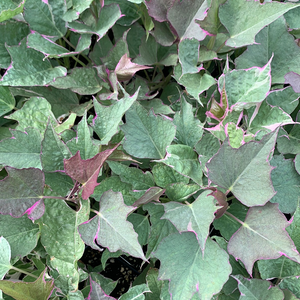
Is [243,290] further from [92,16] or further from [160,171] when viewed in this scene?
[92,16]

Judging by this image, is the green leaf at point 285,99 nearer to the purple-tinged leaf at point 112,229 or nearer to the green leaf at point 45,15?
the purple-tinged leaf at point 112,229

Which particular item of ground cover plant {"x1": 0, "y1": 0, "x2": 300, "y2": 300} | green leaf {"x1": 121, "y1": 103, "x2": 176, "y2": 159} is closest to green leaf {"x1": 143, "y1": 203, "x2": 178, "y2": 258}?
ground cover plant {"x1": 0, "y1": 0, "x2": 300, "y2": 300}

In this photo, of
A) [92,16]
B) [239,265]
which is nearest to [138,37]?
[92,16]

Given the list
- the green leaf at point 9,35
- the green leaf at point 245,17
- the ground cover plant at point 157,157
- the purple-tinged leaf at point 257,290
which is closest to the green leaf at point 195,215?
the ground cover plant at point 157,157

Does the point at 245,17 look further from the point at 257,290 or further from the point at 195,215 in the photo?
the point at 257,290

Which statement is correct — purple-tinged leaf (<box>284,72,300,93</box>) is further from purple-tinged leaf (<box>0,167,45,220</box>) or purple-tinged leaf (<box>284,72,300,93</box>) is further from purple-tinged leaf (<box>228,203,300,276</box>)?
purple-tinged leaf (<box>0,167,45,220</box>)

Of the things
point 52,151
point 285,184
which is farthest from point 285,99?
point 52,151
